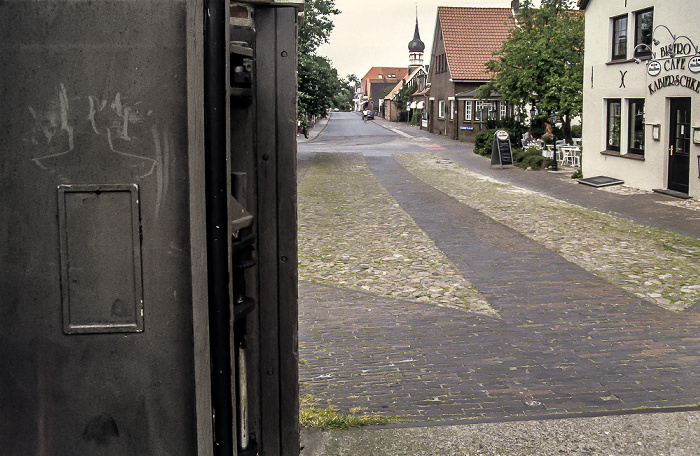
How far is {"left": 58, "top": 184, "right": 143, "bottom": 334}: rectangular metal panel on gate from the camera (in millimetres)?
2201

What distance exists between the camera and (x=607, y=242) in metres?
11.7

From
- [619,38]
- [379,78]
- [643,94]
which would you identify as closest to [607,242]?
[643,94]

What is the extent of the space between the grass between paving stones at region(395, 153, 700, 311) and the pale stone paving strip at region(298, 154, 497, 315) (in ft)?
5.78

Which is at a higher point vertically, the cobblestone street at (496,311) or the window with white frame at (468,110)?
the window with white frame at (468,110)

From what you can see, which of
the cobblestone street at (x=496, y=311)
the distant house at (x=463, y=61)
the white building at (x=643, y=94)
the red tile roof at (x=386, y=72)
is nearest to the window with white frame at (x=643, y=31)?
the white building at (x=643, y=94)

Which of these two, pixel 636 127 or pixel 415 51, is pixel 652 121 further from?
pixel 415 51

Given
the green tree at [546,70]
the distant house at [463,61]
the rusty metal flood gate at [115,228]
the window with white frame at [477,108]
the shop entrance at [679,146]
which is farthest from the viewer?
the distant house at [463,61]

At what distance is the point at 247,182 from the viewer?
279 cm

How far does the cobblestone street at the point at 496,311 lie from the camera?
546 centimetres

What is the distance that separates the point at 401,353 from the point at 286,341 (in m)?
3.52

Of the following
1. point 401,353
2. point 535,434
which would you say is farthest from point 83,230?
point 401,353

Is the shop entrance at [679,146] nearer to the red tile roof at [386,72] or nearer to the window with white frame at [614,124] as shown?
the window with white frame at [614,124]

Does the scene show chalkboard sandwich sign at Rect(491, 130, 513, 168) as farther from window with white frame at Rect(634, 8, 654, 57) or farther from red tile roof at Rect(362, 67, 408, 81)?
red tile roof at Rect(362, 67, 408, 81)

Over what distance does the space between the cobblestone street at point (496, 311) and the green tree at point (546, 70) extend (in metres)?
11.1
